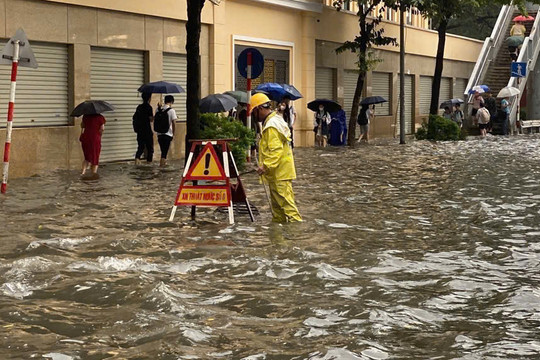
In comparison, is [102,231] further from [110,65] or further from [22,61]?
[110,65]

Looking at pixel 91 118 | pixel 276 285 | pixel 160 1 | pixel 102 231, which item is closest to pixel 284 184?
pixel 102 231

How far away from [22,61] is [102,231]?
5.65 meters

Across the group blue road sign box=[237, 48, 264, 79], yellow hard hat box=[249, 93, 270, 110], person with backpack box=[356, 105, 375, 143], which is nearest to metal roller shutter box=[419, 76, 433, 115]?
person with backpack box=[356, 105, 375, 143]

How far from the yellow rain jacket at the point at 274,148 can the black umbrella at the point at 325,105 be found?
2067 centimetres

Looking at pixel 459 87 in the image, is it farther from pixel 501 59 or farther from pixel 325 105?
pixel 325 105

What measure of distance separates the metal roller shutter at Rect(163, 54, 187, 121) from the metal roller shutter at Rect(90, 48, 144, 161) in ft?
4.18

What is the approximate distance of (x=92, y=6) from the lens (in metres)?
23.1

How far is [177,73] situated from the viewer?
1082 inches

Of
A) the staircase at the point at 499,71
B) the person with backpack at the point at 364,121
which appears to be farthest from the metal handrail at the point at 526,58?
the person with backpack at the point at 364,121

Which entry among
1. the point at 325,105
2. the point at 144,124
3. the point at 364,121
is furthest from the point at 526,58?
the point at 144,124

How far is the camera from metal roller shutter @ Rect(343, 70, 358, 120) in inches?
1576

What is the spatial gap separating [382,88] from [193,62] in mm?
25028

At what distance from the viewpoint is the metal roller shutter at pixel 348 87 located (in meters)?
40.0

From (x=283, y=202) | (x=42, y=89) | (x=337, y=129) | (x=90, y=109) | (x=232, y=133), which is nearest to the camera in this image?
(x=283, y=202)
